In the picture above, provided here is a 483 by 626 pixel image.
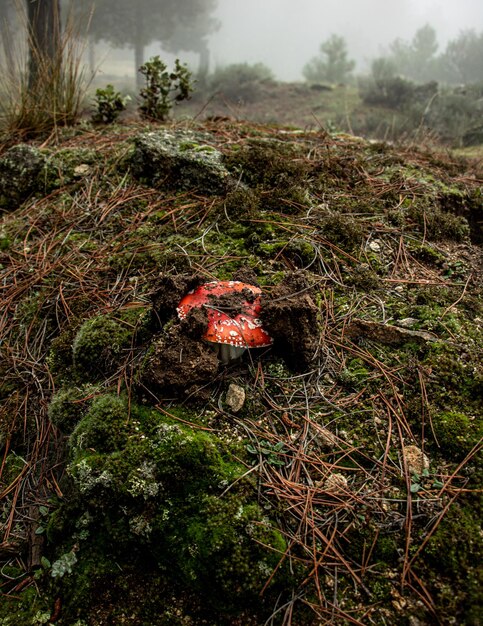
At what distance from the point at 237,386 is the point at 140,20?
33.7m

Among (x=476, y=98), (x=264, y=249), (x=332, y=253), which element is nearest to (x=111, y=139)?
(x=264, y=249)

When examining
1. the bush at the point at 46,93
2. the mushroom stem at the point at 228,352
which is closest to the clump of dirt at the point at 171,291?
the mushroom stem at the point at 228,352

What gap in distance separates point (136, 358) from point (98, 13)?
32.6 metres

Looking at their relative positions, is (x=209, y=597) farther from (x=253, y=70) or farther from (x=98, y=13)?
(x=98, y=13)

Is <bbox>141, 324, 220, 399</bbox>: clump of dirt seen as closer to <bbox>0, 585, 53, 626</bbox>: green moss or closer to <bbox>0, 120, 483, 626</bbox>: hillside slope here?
<bbox>0, 120, 483, 626</bbox>: hillside slope

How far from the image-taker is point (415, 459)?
6.21ft

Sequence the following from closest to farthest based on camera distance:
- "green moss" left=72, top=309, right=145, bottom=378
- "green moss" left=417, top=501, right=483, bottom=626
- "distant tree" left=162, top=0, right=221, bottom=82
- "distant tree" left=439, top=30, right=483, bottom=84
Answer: "green moss" left=417, top=501, right=483, bottom=626 → "green moss" left=72, top=309, right=145, bottom=378 → "distant tree" left=439, top=30, right=483, bottom=84 → "distant tree" left=162, top=0, right=221, bottom=82

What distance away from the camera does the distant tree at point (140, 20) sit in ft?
91.9

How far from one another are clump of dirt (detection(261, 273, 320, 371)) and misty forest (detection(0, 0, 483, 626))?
0.04 ft

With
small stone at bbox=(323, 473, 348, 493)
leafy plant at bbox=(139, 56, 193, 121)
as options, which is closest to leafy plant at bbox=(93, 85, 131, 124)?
leafy plant at bbox=(139, 56, 193, 121)

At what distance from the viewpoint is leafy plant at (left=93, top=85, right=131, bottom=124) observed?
450 centimetres

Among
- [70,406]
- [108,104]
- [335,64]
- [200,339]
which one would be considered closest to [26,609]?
[70,406]

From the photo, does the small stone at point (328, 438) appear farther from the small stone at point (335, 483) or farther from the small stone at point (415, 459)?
the small stone at point (415, 459)

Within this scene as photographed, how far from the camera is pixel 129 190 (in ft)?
11.4
